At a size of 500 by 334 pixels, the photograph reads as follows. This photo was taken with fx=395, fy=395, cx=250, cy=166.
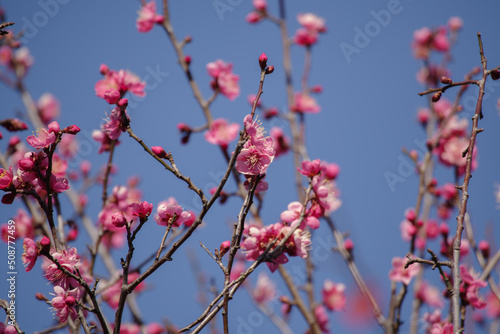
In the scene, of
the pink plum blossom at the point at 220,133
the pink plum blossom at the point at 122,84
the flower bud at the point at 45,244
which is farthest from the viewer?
the pink plum blossom at the point at 220,133

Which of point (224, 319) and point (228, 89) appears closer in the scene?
point (224, 319)

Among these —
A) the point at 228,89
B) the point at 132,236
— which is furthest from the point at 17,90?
the point at 132,236

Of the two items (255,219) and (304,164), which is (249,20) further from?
(304,164)

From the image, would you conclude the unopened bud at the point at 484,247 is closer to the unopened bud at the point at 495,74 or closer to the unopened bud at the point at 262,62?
the unopened bud at the point at 495,74

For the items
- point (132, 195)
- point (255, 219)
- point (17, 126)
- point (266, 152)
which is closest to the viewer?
point (266, 152)

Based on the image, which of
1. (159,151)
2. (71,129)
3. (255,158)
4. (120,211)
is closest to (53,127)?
(71,129)

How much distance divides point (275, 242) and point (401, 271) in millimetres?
1368

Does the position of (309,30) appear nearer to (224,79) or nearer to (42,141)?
(224,79)

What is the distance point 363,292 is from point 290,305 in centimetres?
60

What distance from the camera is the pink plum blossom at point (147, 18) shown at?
353 cm

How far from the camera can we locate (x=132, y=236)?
1.53 metres

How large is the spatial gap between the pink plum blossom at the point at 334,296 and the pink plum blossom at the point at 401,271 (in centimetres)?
84

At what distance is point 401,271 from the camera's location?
2760mm

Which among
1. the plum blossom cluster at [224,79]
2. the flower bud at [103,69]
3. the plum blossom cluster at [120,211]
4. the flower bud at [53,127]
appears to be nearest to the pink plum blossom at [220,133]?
the plum blossom cluster at [224,79]
